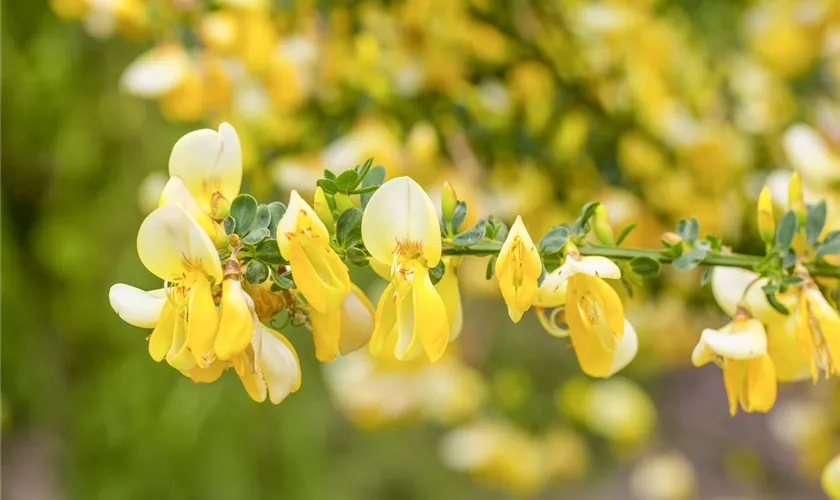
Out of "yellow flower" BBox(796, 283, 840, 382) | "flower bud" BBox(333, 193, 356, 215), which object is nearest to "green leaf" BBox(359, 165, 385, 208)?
"flower bud" BBox(333, 193, 356, 215)

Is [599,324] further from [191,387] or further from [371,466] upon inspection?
[371,466]

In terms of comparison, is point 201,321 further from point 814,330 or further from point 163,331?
point 814,330

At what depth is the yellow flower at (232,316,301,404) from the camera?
0.55 ft

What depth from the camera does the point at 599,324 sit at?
0.58 ft

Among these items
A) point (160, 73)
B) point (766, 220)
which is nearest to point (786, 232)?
point (766, 220)

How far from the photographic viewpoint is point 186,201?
0.17 meters

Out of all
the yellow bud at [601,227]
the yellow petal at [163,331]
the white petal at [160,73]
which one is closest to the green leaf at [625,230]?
the yellow bud at [601,227]

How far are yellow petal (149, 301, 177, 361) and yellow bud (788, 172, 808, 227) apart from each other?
0.54ft

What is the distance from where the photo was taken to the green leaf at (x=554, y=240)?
0.57ft

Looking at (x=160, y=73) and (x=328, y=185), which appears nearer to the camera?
(x=328, y=185)

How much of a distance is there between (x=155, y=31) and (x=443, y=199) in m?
0.24

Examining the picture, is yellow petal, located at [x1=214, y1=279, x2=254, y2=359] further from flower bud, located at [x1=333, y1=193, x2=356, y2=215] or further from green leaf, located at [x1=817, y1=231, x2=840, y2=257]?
green leaf, located at [x1=817, y1=231, x2=840, y2=257]

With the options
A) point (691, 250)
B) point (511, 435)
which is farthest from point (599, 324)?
point (511, 435)

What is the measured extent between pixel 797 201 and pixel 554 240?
0.26 feet
